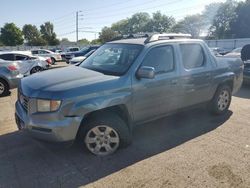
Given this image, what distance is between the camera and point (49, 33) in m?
81.7

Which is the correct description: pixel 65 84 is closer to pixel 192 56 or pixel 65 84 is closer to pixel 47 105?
pixel 47 105

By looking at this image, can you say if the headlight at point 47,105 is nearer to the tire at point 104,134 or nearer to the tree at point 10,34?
the tire at point 104,134

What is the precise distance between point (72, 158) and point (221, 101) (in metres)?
3.71

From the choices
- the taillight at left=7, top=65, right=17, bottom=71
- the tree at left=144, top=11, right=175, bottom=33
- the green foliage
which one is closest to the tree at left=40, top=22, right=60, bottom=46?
the green foliage

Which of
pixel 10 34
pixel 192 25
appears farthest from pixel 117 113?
pixel 192 25

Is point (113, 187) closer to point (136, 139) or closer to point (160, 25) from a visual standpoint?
point (136, 139)

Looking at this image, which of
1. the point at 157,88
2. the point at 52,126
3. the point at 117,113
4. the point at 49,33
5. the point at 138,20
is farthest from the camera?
the point at 138,20

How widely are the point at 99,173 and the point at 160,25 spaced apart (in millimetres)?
104102

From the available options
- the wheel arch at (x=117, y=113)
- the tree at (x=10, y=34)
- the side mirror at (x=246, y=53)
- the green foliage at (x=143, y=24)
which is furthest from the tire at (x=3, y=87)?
the green foliage at (x=143, y=24)

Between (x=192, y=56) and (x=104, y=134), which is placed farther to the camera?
(x=192, y=56)

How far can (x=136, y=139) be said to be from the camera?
504 cm

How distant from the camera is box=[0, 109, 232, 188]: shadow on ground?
3709mm

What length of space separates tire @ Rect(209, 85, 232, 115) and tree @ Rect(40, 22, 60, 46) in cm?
7266

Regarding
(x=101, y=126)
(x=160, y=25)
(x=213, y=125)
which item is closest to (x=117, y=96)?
(x=101, y=126)
